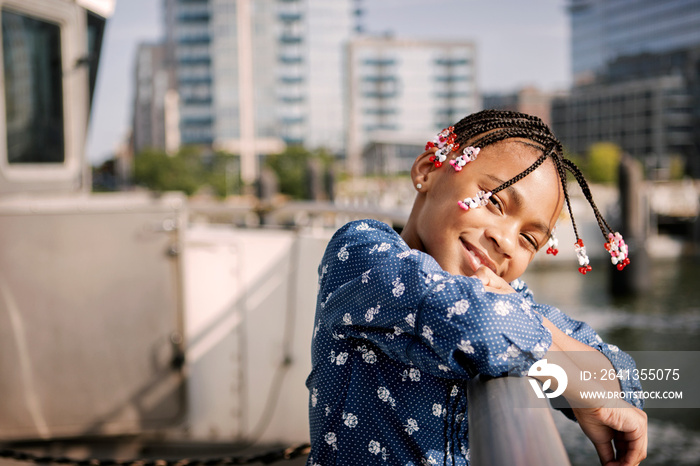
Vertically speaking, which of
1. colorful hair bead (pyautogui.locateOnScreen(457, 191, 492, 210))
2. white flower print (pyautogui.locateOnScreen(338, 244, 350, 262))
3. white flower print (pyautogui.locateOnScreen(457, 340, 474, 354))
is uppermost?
colorful hair bead (pyautogui.locateOnScreen(457, 191, 492, 210))

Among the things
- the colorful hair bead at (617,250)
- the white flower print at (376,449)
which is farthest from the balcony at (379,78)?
the white flower print at (376,449)

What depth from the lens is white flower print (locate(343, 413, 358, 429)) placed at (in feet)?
3.90

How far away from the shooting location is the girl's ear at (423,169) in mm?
1345

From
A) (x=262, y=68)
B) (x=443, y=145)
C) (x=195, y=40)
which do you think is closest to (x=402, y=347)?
(x=443, y=145)

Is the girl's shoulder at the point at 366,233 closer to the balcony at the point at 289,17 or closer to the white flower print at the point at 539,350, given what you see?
the white flower print at the point at 539,350

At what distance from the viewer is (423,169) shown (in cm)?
136

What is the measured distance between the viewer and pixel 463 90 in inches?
4060

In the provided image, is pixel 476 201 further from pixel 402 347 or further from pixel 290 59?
pixel 290 59

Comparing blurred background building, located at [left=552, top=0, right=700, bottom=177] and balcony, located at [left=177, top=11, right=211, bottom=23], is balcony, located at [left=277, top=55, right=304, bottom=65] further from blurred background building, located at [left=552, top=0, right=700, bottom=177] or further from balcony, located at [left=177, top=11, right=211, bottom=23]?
blurred background building, located at [left=552, top=0, right=700, bottom=177]

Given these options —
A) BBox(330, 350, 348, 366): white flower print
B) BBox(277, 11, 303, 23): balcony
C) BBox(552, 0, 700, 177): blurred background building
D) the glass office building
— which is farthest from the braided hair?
BBox(277, 11, 303, 23): balcony

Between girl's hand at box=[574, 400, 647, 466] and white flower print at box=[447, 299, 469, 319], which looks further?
girl's hand at box=[574, 400, 647, 466]

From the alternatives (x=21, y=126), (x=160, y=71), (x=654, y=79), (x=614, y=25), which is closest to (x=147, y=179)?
(x=160, y=71)

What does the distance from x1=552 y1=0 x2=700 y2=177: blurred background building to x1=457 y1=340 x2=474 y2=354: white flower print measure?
9319 cm

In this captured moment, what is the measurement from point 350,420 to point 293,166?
A: 56.8 meters
